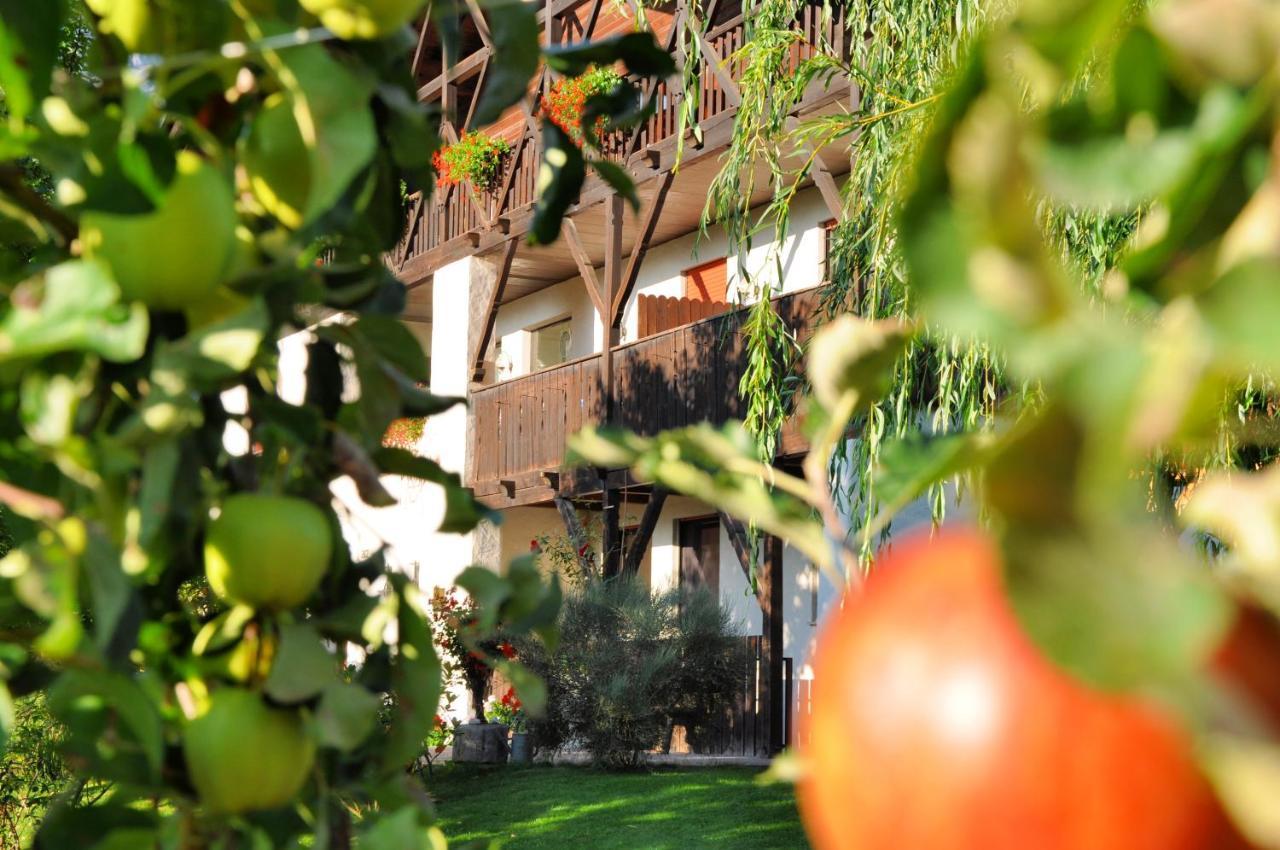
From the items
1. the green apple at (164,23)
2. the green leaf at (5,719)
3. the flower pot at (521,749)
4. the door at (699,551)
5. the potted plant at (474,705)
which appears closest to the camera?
the green leaf at (5,719)

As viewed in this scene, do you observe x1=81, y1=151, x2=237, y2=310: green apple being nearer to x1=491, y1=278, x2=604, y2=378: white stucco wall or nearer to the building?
the building

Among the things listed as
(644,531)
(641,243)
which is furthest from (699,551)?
(641,243)

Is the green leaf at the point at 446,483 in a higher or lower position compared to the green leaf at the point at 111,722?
higher

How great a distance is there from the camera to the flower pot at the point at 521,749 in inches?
456

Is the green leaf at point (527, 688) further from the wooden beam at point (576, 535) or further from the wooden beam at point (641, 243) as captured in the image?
the wooden beam at point (576, 535)

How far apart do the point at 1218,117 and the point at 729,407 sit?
1087 cm

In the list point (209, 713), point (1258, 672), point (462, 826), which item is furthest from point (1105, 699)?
point (462, 826)

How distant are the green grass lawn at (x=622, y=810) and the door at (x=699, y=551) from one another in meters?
3.74

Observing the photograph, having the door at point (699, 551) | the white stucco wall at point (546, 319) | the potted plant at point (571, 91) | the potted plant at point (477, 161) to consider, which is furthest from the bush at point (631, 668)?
the potted plant at point (477, 161)

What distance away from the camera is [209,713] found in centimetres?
54

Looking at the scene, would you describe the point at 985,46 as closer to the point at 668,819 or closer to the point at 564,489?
the point at 668,819

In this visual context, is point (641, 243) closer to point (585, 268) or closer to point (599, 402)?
point (585, 268)

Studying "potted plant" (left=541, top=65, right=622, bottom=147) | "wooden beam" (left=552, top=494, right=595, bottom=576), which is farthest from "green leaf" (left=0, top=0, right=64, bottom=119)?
"wooden beam" (left=552, top=494, right=595, bottom=576)

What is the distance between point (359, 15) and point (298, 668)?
282mm
